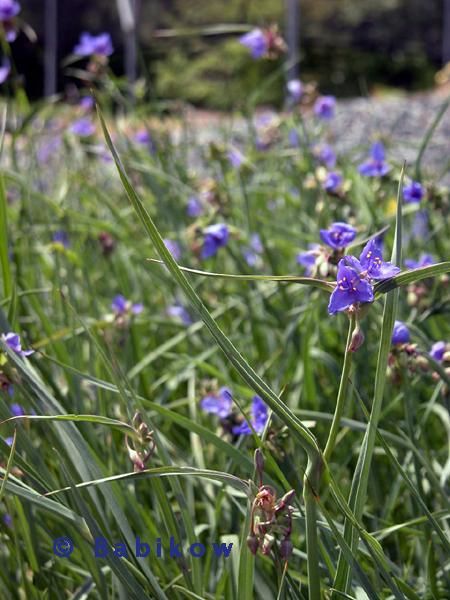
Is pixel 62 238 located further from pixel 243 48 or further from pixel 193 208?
pixel 243 48

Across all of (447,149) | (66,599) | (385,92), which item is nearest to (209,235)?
(66,599)

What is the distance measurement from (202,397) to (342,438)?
0.23 m

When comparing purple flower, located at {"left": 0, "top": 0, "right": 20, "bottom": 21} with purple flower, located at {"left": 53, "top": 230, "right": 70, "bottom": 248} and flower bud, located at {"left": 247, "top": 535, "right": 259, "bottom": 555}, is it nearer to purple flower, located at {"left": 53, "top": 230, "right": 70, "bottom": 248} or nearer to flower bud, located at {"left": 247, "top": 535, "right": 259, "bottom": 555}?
purple flower, located at {"left": 53, "top": 230, "right": 70, "bottom": 248}

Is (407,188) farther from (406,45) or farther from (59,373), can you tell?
(406,45)

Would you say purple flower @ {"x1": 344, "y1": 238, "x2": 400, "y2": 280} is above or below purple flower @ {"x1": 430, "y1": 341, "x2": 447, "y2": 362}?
above

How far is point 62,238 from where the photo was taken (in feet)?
6.38

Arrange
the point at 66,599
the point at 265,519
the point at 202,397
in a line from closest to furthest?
the point at 265,519
the point at 66,599
the point at 202,397

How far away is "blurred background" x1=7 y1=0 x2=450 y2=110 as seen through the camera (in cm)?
1112

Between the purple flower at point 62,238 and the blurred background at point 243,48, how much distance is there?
Answer: 28.3 ft

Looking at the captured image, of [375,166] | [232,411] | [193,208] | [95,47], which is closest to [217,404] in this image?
[232,411]

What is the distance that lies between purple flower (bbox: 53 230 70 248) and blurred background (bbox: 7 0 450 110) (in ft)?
28.3

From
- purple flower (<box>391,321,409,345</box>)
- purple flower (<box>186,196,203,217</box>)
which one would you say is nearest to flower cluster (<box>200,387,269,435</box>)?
purple flower (<box>391,321,409,345</box>)

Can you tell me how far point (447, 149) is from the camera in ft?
13.3

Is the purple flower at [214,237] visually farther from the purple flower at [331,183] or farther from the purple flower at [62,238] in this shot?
the purple flower at [62,238]
